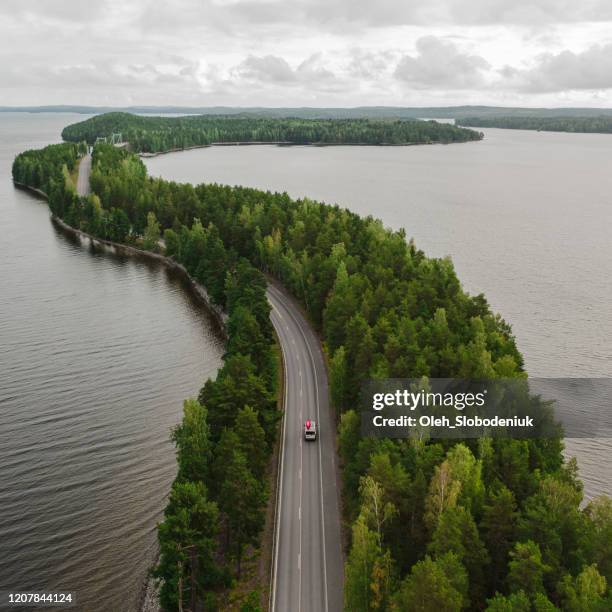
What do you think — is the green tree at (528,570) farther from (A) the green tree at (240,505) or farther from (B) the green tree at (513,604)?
(A) the green tree at (240,505)

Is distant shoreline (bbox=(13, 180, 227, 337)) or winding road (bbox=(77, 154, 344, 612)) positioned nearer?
winding road (bbox=(77, 154, 344, 612))

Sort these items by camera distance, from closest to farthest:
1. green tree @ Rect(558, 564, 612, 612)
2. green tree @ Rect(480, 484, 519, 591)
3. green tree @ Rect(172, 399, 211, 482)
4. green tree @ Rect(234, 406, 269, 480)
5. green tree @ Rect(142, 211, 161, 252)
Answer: green tree @ Rect(558, 564, 612, 612) → green tree @ Rect(480, 484, 519, 591) → green tree @ Rect(172, 399, 211, 482) → green tree @ Rect(234, 406, 269, 480) → green tree @ Rect(142, 211, 161, 252)

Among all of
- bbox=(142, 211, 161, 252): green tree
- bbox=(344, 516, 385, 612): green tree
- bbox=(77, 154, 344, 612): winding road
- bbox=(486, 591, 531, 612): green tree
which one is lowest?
bbox=(77, 154, 344, 612): winding road

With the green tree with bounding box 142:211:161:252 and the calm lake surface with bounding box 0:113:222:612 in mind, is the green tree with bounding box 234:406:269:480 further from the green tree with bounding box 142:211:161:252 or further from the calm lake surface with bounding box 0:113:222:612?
the green tree with bounding box 142:211:161:252

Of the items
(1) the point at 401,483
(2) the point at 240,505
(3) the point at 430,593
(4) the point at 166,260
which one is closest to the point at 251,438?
(2) the point at 240,505

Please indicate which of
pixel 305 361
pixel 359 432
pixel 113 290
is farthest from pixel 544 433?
pixel 113 290

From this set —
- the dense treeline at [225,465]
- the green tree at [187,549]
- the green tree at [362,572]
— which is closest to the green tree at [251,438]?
the dense treeline at [225,465]

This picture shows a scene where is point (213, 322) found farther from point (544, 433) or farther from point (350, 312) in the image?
point (544, 433)

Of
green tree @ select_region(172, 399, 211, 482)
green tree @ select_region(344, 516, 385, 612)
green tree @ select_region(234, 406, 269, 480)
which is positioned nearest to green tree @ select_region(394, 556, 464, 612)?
green tree @ select_region(344, 516, 385, 612)

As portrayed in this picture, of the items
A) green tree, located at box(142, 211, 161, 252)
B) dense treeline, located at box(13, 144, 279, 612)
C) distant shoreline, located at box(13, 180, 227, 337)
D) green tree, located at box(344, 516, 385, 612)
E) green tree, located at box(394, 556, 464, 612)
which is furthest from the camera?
green tree, located at box(142, 211, 161, 252)
